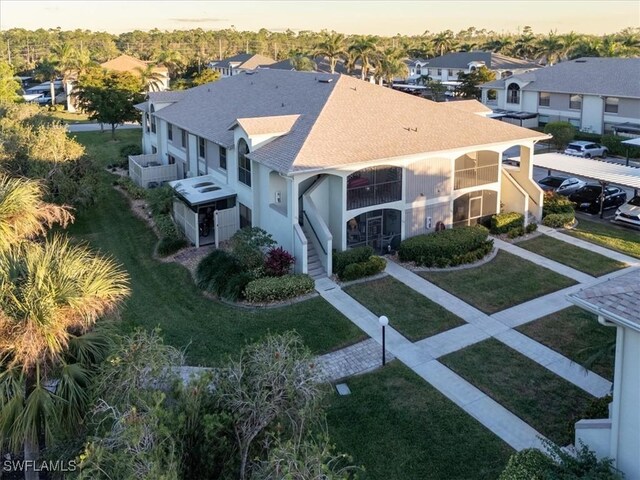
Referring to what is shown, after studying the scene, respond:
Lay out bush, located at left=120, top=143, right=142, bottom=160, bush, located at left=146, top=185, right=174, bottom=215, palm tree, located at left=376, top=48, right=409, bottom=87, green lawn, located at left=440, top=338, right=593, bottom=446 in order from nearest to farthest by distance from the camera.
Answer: green lawn, located at left=440, top=338, right=593, bottom=446 → bush, located at left=146, top=185, right=174, bottom=215 → bush, located at left=120, top=143, right=142, bottom=160 → palm tree, located at left=376, top=48, right=409, bottom=87

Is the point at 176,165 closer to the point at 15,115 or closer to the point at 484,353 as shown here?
the point at 15,115

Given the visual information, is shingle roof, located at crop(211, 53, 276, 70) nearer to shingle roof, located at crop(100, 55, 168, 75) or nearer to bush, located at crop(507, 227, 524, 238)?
shingle roof, located at crop(100, 55, 168, 75)

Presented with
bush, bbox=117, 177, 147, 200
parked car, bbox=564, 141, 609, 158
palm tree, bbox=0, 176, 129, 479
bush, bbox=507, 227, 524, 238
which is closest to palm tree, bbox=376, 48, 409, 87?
parked car, bbox=564, 141, 609, 158

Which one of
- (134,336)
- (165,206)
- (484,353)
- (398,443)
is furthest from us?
(165,206)

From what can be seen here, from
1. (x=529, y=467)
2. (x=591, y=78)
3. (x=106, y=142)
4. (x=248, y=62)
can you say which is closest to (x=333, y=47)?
(x=248, y=62)

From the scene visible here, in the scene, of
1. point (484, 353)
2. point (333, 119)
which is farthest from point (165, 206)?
point (484, 353)

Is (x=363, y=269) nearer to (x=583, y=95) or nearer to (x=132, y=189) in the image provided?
(x=132, y=189)

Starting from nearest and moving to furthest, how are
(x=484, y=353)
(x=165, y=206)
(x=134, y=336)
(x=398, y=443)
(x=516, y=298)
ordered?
(x=134, y=336), (x=398, y=443), (x=484, y=353), (x=516, y=298), (x=165, y=206)

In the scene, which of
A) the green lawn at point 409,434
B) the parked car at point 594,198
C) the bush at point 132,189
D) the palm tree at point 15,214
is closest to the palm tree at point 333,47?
the bush at point 132,189
